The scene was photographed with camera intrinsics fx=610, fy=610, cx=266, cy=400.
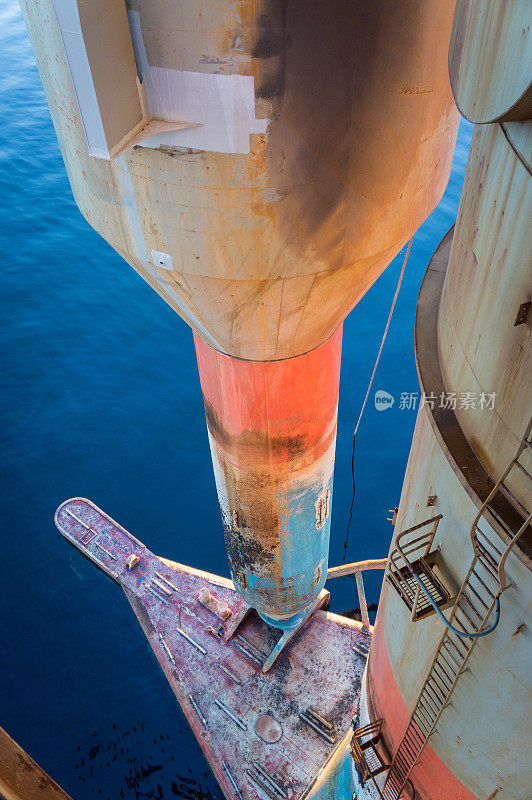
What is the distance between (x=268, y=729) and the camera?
44.1ft

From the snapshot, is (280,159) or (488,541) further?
(280,159)

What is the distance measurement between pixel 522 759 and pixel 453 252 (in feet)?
12.7

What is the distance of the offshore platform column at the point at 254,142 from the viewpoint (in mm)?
5379

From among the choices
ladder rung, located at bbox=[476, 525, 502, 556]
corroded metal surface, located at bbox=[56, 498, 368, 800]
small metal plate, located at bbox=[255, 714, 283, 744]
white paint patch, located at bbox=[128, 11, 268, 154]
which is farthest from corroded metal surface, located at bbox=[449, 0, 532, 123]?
small metal plate, located at bbox=[255, 714, 283, 744]

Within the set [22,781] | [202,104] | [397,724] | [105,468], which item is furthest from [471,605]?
[105,468]

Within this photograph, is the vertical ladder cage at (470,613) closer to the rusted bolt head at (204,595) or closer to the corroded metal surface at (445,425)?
the corroded metal surface at (445,425)

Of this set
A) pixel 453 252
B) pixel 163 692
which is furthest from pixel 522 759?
pixel 163 692

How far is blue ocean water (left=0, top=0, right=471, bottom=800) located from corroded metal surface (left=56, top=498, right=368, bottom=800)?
1.48m

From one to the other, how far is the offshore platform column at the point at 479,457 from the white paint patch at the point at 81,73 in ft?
9.69

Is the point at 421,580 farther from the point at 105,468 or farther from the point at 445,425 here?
the point at 105,468

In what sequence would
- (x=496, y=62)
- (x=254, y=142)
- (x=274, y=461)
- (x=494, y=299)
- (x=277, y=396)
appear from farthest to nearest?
(x=274, y=461)
(x=277, y=396)
(x=254, y=142)
(x=494, y=299)
(x=496, y=62)

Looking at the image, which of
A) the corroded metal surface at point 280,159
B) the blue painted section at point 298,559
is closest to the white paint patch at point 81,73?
the corroded metal surface at point 280,159

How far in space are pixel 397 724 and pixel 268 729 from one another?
25.0 ft

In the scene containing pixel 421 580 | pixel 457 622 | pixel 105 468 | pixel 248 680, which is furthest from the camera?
pixel 105 468
